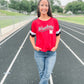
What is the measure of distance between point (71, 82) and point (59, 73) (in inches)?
28.7

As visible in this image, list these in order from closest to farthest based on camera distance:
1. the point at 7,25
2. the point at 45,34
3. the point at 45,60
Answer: the point at 45,34 → the point at 45,60 → the point at 7,25

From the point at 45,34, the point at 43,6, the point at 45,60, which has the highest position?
the point at 43,6

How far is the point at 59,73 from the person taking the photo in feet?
16.1

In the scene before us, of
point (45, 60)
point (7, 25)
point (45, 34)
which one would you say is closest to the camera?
point (45, 34)

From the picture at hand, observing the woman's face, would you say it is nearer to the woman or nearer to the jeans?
the woman

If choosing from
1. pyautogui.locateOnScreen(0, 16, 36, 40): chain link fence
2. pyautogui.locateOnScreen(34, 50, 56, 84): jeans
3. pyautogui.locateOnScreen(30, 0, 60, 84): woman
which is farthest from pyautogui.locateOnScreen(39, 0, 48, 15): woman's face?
pyautogui.locateOnScreen(0, 16, 36, 40): chain link fence

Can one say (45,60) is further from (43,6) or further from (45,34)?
(43,6)


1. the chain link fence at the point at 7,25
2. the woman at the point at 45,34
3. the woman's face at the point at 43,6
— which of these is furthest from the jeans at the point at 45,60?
the chain link fence at the point at 7,25

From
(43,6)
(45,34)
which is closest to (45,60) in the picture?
(45,34)

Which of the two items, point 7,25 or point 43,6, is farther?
point 7,25

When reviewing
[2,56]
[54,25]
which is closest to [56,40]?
[54,25]

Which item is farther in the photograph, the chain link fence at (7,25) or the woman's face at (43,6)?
the chain link fence at (7,25)

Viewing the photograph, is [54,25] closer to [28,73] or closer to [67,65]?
[28,73]

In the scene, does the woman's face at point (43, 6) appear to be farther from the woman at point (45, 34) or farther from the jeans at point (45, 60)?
the jeans at point (45, 60)
